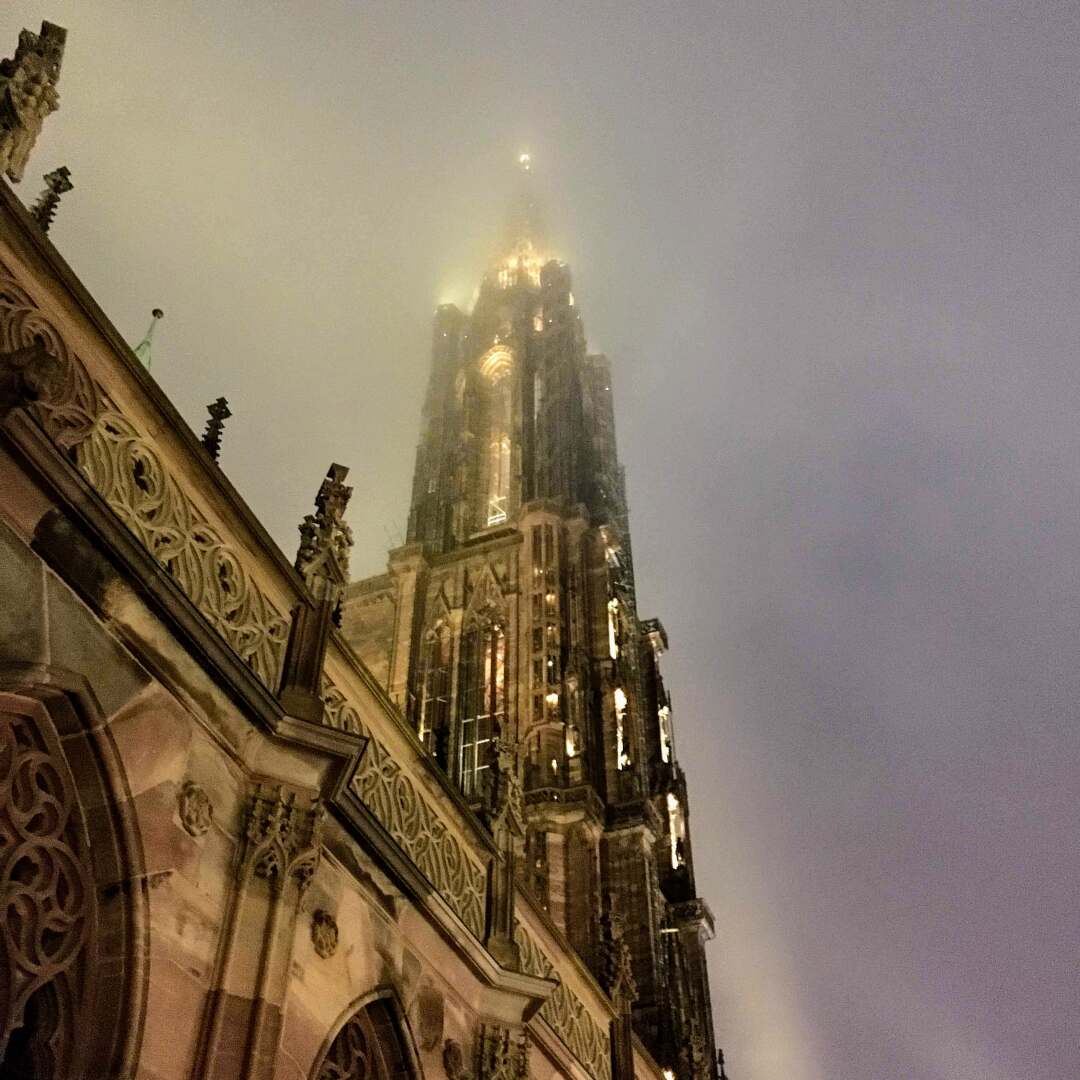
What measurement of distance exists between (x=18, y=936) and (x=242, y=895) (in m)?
1.68

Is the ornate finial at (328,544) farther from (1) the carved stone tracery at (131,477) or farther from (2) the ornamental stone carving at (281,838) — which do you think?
(2) the ornamental stone carving at (281,838)

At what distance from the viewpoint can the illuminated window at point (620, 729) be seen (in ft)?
115

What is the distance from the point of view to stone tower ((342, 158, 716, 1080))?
102 feet

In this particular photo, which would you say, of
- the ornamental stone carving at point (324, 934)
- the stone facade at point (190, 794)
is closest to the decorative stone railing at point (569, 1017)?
the stone facade at point (190, 794)

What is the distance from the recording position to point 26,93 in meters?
8.03

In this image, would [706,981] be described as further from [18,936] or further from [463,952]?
[18,936]

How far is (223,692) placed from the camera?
809cm

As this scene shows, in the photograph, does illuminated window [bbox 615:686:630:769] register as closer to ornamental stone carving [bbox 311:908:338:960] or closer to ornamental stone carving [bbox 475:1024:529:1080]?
ornamental stone carving [bbox 475:1024:529:1080]

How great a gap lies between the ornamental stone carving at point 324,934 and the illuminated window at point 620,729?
1049 inches

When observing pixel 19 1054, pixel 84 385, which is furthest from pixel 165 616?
pixel 19 1054

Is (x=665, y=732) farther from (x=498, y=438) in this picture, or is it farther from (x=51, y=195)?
(x=51, y=195)

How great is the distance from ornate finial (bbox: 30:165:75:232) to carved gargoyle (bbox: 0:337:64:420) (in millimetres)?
4167

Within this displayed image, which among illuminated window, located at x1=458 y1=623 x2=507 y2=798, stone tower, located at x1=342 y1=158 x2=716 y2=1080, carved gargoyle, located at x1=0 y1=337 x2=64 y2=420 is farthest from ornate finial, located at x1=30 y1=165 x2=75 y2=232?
illuminated window, located at x1=458 y1=623 x2=507 y2=798

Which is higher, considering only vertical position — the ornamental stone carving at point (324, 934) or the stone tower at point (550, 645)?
the stone tower at point (550, 645)
